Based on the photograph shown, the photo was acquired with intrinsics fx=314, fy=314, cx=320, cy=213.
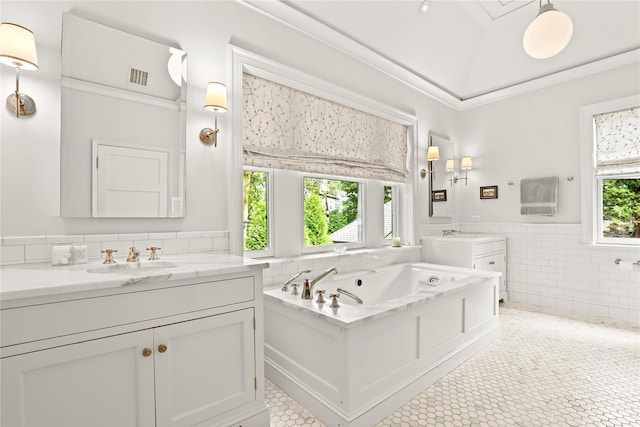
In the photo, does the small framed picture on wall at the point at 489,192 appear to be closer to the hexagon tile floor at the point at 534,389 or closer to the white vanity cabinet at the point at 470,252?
the white vanity cabinet at the point at 470,252

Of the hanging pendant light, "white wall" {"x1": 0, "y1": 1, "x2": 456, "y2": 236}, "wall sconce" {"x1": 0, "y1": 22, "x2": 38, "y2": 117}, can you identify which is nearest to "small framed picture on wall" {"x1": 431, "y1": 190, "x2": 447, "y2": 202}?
"white wall" {"x1": 0, "y1": 1, "x2": 456, "y2": 236}

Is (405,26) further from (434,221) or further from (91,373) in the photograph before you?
(91,373)

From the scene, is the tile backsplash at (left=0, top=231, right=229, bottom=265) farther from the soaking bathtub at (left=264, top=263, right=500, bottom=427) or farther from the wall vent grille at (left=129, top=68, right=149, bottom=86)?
the wall vent grille at (left=129, top=68, right=149, bottom=86)

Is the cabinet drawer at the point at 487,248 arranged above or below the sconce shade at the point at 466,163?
below

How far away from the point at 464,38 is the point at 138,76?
3.74 meters

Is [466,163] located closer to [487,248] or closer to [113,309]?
[487,248]

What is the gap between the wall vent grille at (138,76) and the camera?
1953 mm

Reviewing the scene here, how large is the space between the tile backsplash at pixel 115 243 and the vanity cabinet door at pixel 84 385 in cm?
74

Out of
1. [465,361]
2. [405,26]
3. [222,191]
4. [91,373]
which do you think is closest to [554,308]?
[465,361]

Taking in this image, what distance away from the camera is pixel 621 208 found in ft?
11.7

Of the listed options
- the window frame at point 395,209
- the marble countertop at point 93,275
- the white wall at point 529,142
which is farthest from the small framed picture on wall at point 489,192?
the marble countertop at point 93,275

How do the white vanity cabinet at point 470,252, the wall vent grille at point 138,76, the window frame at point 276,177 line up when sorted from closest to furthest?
the wall vent grille at point 138,76 → the window frame at point 276,177 → the white vanity cabinet at point 470,252

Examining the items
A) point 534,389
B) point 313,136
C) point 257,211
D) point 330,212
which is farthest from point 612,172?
point 257,211

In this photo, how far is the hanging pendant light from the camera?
2.13 meters
